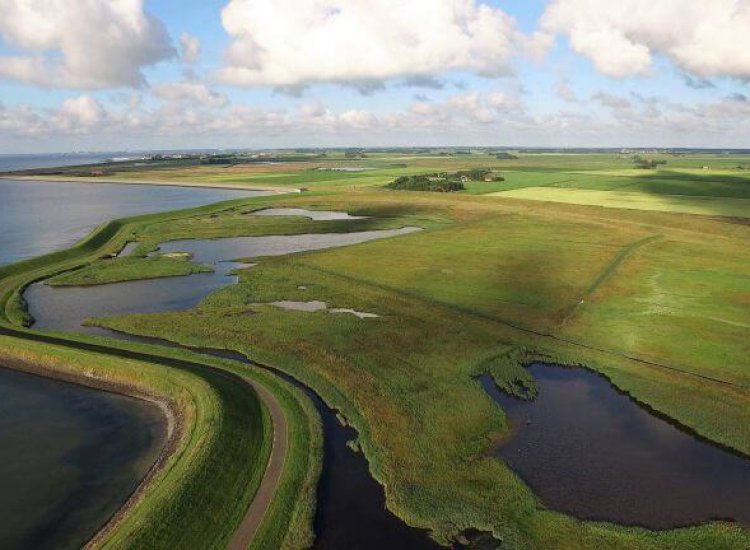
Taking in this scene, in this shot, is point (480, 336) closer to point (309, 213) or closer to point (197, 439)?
point (197, 439)

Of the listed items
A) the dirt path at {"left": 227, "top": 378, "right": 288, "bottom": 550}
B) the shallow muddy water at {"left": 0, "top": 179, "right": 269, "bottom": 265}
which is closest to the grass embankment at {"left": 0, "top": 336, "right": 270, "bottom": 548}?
the dirt path at {"left": 227, "top": 378, "right": 288, "bottom": 550}

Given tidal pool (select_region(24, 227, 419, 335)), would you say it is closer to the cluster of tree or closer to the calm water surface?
the calm water surface

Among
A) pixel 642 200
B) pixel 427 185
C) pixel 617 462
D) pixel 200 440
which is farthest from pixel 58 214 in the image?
pixel 642 200

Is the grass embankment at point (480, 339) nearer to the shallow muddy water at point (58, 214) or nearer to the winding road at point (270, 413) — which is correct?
the winding road at point (270, 413)

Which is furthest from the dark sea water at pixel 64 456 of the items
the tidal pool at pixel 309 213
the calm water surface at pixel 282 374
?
the tidal pool at pixel 309 213

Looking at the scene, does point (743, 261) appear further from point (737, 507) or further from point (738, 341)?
point (737, 507)

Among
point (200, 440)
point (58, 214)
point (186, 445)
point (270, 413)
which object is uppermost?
point (200, 440)

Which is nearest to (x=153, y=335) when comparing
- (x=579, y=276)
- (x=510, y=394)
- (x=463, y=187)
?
(x=510, y=394)
